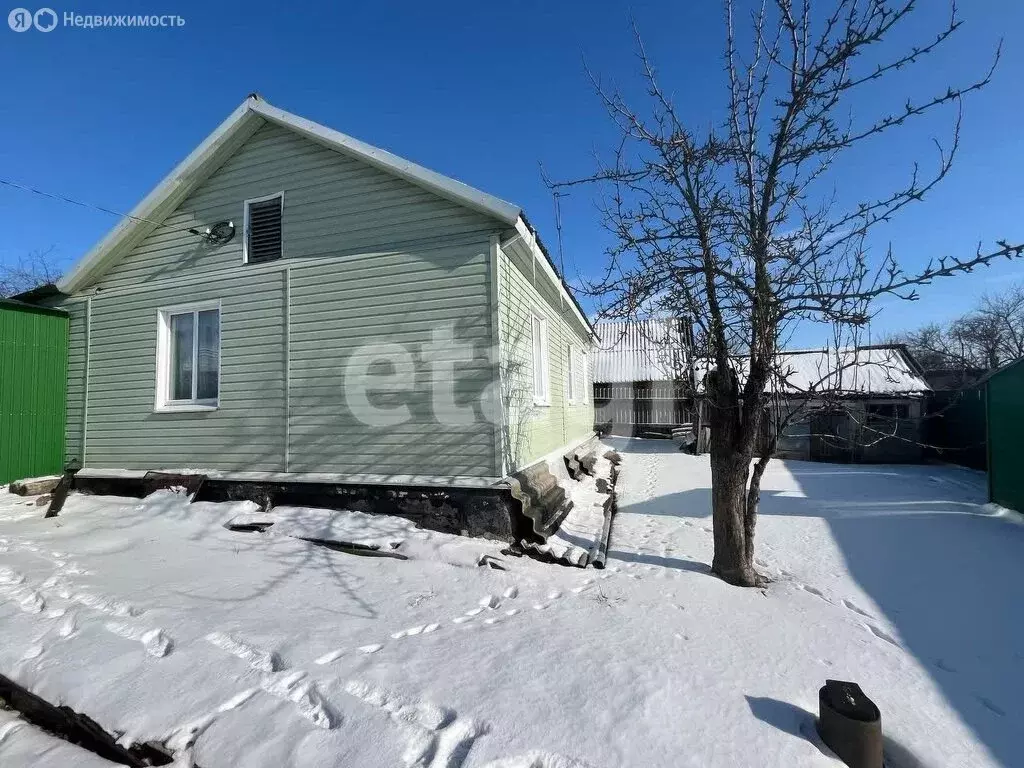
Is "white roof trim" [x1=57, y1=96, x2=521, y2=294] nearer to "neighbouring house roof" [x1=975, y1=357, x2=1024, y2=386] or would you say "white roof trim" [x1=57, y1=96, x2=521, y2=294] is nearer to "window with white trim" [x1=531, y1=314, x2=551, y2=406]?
"window with white trim" [x1=531, y1=314, x2=551, y2=406]

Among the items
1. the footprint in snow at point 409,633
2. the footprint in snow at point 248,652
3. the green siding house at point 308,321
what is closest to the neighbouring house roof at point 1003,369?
the green siding house at point 308,321

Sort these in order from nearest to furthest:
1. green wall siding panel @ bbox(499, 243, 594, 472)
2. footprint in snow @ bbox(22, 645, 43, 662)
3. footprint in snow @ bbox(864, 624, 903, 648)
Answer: footprint in snow @ bbox(22, 645, 43, 662), footprint in snow @ bbox(864, 624, 903, 648), green wall siding panel @ bbox(499, 243, 594, 472)

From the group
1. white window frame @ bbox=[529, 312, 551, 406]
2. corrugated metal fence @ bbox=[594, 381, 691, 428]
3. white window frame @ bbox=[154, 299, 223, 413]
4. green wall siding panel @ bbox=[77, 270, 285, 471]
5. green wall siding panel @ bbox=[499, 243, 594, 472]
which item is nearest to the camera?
green wall siding panel @ bbox=[499, 243, 594, 472]

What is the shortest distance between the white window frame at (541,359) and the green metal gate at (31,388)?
25.1 ft

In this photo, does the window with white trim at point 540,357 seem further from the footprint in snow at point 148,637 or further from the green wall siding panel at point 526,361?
the footprint in snow at point 148,637

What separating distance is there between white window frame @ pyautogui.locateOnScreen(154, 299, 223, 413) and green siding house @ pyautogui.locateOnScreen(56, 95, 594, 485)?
Answer: 0.03m

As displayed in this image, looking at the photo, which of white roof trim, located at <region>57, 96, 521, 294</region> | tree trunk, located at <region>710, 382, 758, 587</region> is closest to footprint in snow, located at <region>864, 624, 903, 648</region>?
tree trunk, located at <region>710, 382, 758, 587</region>

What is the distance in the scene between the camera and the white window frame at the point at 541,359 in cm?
782

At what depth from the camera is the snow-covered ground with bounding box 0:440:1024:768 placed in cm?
243

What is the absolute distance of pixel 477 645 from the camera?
3.25m

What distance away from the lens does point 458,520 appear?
571cm

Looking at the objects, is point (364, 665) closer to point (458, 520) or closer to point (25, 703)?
point (25, 703)

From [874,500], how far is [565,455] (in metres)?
5.79

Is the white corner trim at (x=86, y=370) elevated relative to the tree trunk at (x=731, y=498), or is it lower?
elevated
